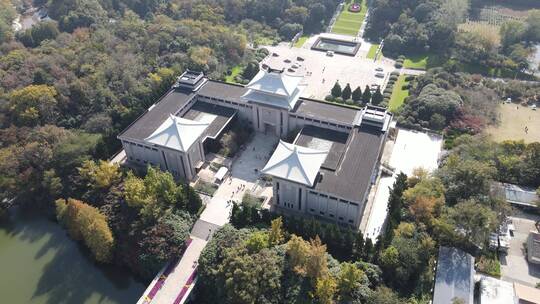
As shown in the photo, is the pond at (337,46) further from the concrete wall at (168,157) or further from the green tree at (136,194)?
the green tree at (136,194)

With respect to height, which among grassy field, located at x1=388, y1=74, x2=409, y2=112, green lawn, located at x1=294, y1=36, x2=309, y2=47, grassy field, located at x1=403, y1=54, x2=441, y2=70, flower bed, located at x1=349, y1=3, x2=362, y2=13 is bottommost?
grassy field, located at x1=388, y1=74, x2=409, y2=112

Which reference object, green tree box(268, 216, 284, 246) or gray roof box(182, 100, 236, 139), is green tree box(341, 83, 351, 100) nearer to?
gray roof box(182, 100, 236, 139)

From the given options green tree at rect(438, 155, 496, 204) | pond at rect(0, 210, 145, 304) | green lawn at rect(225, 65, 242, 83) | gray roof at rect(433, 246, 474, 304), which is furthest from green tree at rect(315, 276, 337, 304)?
green lawn at rect(225, 65, 242, 83)

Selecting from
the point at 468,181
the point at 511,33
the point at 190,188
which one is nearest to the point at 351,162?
the point at 468,181

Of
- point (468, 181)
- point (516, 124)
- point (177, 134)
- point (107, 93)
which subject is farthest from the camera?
point (107, 93)

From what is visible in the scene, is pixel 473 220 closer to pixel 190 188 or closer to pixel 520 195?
pixel 520 195
